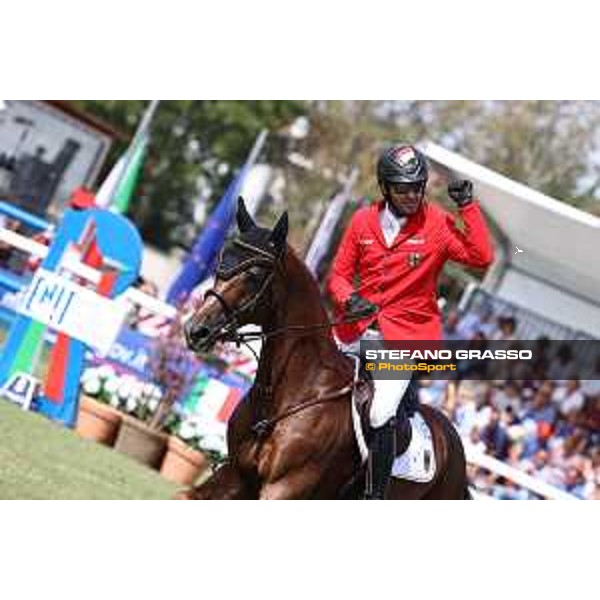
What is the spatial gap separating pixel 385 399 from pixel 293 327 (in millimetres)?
544

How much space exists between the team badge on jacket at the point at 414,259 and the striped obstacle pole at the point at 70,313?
4.11m

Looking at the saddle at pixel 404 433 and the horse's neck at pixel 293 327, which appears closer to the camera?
the horse's neck at pixel 293 327

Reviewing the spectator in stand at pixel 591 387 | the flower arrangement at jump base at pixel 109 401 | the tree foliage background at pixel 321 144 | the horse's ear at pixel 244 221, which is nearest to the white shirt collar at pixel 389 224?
the horse's ear at pixel 244 221

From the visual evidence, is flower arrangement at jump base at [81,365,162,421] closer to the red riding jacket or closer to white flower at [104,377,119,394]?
white flower at [104,377,119,394]

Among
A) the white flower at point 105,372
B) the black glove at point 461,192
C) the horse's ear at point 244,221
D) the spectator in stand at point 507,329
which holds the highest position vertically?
the black glove at point 461,192

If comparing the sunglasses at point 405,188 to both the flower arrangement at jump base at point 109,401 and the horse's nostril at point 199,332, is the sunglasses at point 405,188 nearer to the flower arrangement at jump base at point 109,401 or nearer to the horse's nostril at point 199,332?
the horse's nostril at point 199,332

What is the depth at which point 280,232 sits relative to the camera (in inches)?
222

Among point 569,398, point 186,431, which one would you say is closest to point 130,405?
point 186,431

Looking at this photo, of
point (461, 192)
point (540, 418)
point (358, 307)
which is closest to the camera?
point (461, 192)

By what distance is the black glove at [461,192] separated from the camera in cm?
556

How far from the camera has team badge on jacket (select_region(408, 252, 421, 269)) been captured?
5.80 m

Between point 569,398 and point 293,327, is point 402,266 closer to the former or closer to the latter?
point 293,327
